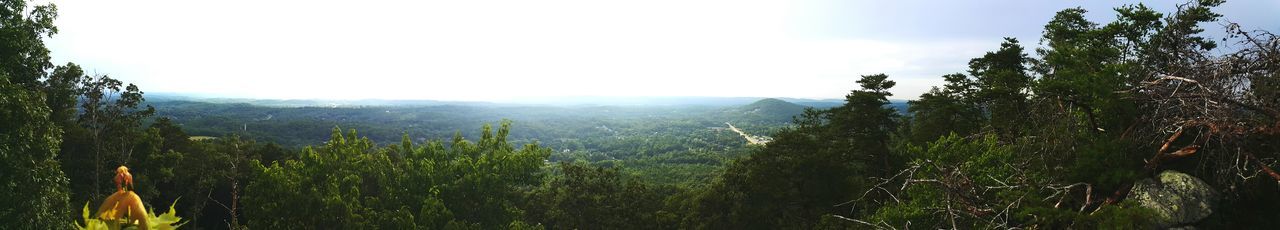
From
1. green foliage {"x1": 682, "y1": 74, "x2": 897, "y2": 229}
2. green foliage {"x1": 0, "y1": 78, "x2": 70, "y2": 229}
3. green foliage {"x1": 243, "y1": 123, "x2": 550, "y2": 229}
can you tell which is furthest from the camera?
green foliage {"x1": 682, "y1": 74, "x2": 897, "y2": 229}

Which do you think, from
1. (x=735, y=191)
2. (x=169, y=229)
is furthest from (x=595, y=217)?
(x=169, y=229)

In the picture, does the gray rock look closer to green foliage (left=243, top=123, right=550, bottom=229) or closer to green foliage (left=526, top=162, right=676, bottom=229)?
green foliage (left=243, top=123, right=550, bottom=229)

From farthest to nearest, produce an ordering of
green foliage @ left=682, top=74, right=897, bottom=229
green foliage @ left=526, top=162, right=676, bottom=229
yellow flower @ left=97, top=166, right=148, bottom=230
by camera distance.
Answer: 1. green foliage @ left=526, top=162, right=676, bottom=229
2. green foliage @ left=682, top=74, right=897, bottom=229
3. yellow flower @ left=97, top=166, right=148, bottom=230

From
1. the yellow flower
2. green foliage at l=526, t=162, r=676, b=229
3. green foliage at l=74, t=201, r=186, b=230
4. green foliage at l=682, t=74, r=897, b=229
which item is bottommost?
green foliage at l=526, t=162, r=676, b=229

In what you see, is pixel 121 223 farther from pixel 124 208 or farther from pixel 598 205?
pixel 598 205

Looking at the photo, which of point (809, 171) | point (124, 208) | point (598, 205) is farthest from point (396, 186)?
point (809, 171)

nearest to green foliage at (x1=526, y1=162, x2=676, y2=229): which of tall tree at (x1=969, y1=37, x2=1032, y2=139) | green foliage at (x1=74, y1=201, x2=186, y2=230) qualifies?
tall tree at (x1=969, y1=37, x2=1032, y2=139)

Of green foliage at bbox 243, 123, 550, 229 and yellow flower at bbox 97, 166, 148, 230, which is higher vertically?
yellow flower at bbox 97, 166, 148, 230
